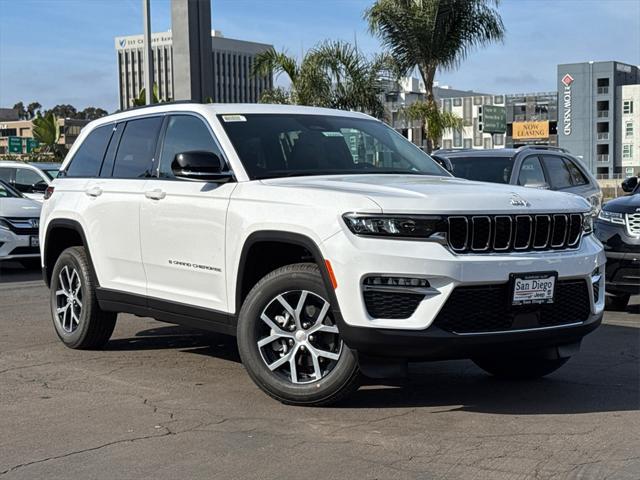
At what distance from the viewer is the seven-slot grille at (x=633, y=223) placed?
9422 millimetres

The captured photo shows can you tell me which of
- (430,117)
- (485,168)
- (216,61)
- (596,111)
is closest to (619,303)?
(485,168)

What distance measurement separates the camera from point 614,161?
11325cm

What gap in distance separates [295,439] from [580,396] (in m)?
2.05

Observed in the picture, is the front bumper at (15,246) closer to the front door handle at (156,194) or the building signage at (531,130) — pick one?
the front door handle at (156,194)

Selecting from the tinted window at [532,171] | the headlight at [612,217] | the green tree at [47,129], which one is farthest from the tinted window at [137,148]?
the green tree at [47,129]

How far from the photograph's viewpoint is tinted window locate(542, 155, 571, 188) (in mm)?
12578

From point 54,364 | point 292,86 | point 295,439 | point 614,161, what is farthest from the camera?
point 614,161

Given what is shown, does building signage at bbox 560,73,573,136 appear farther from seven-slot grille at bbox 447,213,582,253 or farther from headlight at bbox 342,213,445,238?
headlight at bbox 342,213,445,238

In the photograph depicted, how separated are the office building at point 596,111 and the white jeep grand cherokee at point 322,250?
111346 mm

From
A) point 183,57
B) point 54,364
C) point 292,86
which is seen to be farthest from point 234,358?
point 292,86

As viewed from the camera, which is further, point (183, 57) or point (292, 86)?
point (292, 86)

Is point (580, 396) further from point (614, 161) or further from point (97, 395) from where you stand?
point (614, 161)

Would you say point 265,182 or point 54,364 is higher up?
point 265,182

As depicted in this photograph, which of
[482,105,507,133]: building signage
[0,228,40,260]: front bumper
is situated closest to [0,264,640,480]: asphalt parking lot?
[0,228,40,260]: front bumper
